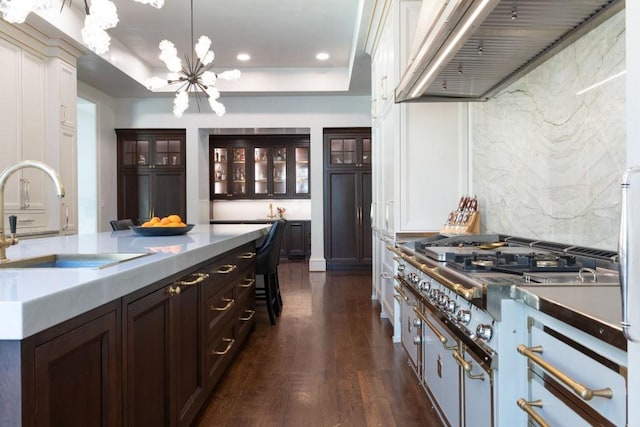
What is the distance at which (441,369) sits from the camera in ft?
5.84

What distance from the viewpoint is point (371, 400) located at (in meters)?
2.32

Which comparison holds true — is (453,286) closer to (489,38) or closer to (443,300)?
(443,300)

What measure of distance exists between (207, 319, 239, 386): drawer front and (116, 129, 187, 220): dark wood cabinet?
15.9 feet

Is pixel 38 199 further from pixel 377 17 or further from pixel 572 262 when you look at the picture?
pixel 572 262

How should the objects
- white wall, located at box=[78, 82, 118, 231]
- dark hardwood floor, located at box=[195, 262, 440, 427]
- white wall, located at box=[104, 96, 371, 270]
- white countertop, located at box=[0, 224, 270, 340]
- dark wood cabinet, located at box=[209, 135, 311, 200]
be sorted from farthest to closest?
dark wood cabinet, located at box=[209, 135, 311, 200], white wall, located at box=[104, 96, 371, 270], white wall, located at box=[78, 82, 118, 231], dark hardwood floor, located at box=[195, 262, 440, 427], white countertop, located at box=[0, 224, 270, 340]

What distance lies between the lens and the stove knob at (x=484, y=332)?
48.4 inches

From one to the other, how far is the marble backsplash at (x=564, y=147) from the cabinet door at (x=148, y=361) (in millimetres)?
1623

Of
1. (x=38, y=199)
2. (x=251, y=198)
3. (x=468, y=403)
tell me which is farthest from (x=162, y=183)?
(x=468, y=403)

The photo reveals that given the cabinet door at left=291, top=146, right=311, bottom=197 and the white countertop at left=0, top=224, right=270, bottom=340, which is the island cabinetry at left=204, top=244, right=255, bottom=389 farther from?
the cabinet door at left=291, top=146, right=311, bottom=197

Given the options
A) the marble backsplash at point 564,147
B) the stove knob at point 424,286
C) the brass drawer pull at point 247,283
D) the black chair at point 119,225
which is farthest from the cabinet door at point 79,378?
the black chair at point 119,225

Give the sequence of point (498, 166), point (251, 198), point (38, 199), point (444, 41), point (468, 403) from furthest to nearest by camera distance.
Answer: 1. point (251, 198)
2. point (38, 199)
3. point (498, 166)
4. point (444, 41)
5. point (468, 403)

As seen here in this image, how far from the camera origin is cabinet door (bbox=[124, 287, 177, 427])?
1.26 metres

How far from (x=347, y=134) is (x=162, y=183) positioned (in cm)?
316

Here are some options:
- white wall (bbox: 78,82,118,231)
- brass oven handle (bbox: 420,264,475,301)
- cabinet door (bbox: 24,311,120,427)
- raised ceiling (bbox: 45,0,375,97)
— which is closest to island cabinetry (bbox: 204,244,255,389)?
cabinet door (bbox: 24,311,120,427)
